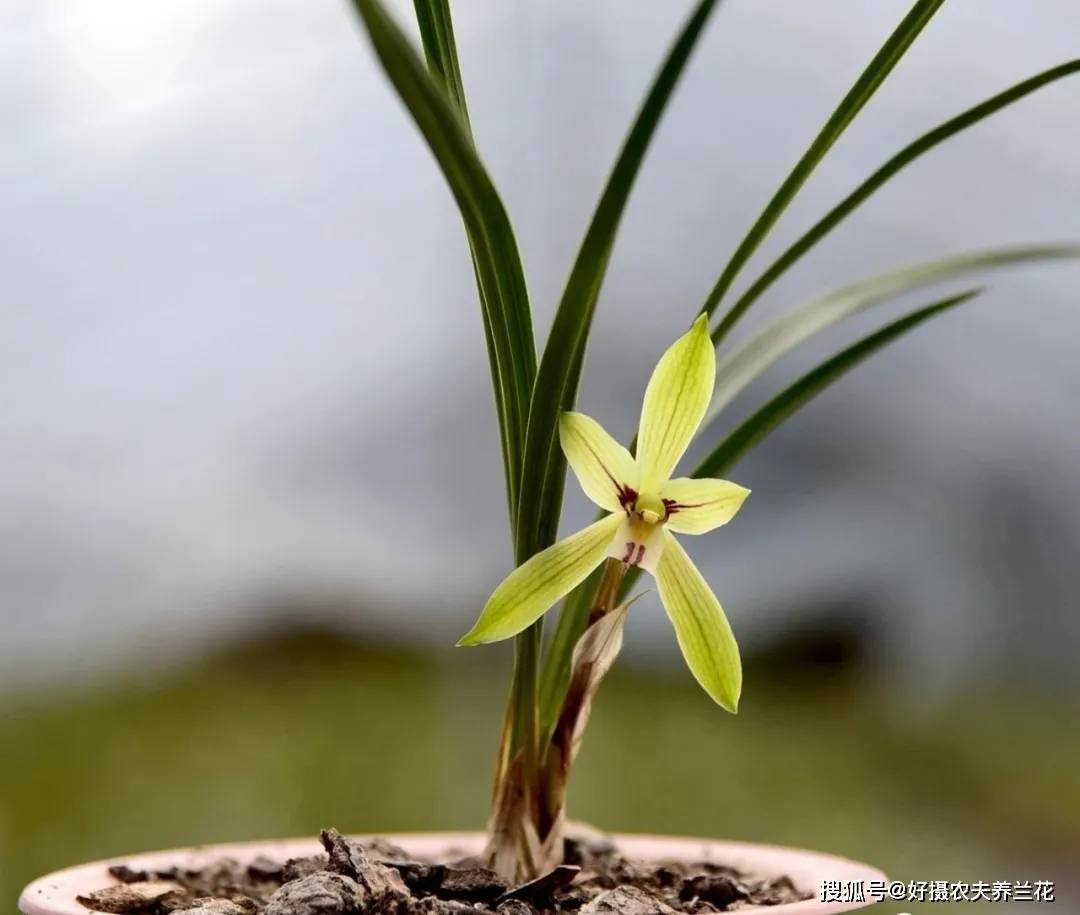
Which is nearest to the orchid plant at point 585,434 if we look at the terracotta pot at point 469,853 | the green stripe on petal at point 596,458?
→ the green stripe on petal at point 596,458

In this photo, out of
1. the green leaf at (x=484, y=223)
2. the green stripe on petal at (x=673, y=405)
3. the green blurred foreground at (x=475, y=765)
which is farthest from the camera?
the green blurred foreground at (x=475, y=765)

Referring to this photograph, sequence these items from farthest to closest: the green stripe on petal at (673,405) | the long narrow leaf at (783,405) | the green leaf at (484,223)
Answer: the long narrow leaf at (783,405) → the green stripe on petal at (673,405) → the green leaf at (484,223)

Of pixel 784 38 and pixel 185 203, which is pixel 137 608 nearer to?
pixel 185 203

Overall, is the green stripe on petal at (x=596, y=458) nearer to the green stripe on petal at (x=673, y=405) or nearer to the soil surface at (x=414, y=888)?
the green stripe on petal at (x=673, y=405)

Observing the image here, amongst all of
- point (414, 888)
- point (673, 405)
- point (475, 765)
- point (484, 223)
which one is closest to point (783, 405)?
point (673, 405)

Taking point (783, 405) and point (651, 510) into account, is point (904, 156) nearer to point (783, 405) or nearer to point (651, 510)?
point (783, 405)

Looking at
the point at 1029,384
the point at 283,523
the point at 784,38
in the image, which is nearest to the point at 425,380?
the point at 283,523

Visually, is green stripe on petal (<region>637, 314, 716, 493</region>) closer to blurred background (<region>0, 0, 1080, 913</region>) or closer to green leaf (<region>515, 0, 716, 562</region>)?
green leaf (<region>515, 0, 716, 562</region>)
